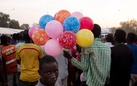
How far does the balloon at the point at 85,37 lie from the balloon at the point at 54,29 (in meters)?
0.29

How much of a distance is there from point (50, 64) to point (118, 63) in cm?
242

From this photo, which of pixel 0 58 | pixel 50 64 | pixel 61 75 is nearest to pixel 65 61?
pixel 61 75

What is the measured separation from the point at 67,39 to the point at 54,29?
248 millimetres

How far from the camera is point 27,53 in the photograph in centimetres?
484

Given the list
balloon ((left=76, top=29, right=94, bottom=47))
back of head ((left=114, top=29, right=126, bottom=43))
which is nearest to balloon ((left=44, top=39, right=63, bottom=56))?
balloon ((left=76, top=29, right=94, bottom=47))

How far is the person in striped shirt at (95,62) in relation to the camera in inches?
157

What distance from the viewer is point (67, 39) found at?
144 inches

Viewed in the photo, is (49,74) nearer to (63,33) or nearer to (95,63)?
(63,33)

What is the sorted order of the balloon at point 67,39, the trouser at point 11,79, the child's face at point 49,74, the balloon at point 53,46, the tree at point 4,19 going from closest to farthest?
the child's face at point 49,74 < the balloon at point 67,39 < the balloon at point 53,46 < the trouser at point 11,79 < the tree at point 4,19

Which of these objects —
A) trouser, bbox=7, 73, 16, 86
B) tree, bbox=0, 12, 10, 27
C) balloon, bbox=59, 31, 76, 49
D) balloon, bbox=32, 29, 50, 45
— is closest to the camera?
balloon, bbox=59, 31, 76, 49

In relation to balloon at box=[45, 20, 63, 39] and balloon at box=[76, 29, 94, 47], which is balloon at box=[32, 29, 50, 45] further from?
balloon at box=[76, 29, 94, 47]

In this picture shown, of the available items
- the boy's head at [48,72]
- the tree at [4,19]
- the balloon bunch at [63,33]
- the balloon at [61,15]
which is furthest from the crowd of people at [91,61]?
the tree at [4,19]

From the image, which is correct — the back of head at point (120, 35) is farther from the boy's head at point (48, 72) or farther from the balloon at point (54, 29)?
the boy's head at point (48, 72)

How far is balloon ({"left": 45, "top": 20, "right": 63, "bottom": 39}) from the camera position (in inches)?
147
